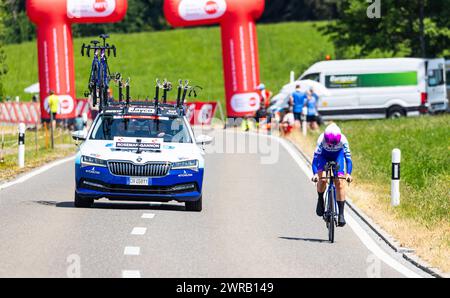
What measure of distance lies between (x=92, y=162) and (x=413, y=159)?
12.2 meters

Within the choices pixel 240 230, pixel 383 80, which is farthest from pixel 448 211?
pixel 383 80

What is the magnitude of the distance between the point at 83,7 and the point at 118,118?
2593 cm

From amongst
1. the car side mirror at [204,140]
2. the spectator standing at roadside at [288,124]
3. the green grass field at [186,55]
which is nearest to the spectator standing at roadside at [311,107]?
the spectator standing at roadside at [288,124]

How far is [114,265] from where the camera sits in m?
12.5

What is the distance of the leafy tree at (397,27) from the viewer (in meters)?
58.5

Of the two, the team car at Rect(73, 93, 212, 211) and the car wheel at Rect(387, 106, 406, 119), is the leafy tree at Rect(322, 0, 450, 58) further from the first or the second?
the team car at Rect(73, 93, 212, 211)

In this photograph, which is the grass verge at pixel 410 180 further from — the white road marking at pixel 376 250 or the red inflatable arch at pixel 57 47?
the red inflatable arch at pixel 57 47

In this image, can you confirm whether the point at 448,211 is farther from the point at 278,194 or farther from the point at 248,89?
the point at 248,89

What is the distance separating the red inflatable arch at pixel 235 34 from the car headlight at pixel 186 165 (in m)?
27.4

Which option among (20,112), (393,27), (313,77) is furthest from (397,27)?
(20,112)

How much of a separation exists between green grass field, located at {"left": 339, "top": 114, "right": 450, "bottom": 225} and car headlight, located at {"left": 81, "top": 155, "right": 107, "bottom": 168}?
4.37 metres

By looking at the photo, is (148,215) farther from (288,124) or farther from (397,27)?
(397,27)

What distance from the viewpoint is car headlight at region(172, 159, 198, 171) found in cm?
1798
